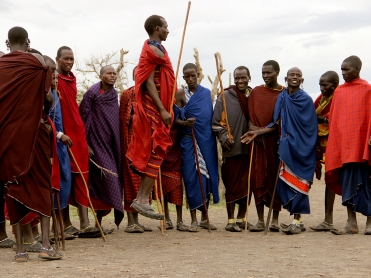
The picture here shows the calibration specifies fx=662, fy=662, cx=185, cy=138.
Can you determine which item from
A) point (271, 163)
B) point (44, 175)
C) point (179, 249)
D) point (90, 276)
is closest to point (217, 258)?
point (179, 249)

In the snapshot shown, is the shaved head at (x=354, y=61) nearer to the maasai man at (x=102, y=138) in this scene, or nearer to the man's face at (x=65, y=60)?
the maasai man at (x=102, y=138)

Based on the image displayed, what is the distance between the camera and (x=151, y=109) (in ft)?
25.9

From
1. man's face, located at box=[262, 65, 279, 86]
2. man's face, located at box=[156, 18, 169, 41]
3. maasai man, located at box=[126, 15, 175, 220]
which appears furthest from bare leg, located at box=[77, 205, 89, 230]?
man's face, located at box=[262, 65, 279, 86]

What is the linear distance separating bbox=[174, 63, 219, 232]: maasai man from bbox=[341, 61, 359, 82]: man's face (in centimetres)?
197

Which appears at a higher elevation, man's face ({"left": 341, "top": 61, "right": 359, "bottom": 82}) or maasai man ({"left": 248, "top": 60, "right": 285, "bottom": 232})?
man's face ({"left": 341, "top": 61, "right": 359, "bottom": 82})

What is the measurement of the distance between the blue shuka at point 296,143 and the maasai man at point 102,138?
2.22m

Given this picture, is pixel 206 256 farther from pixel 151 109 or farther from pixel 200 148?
pixel 200 148

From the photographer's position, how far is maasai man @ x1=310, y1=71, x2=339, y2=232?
30.6 ft

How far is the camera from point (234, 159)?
952 cm

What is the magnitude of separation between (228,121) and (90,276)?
4.10 m

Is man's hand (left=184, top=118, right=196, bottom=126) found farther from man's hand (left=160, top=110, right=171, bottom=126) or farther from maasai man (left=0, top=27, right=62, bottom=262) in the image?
Result: maasai man (left=0, top=27, right=62, bottom=262)

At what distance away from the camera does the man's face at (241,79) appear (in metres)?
9.46

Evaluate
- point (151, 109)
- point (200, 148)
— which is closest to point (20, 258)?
point (151, 109)

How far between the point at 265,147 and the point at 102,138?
2.27 meters
